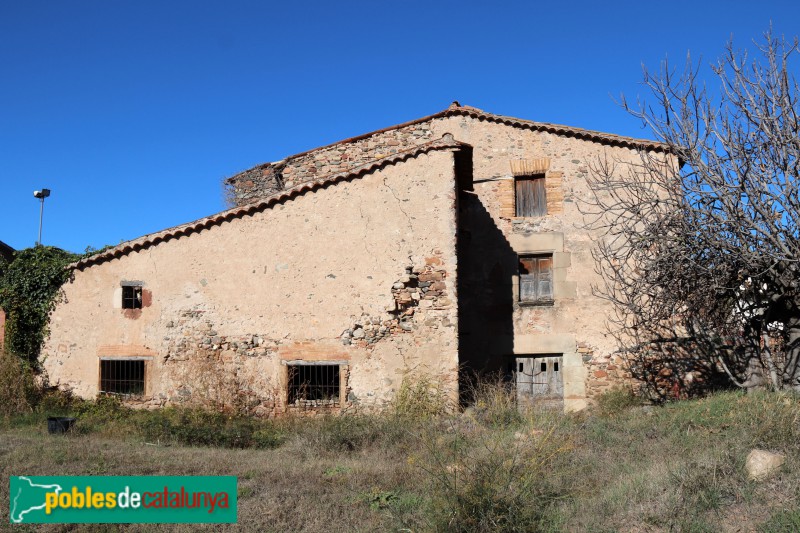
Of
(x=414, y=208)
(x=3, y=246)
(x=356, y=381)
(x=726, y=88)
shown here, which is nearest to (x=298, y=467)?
Result: (x=356, y=381)

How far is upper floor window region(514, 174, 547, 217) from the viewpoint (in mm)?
14133

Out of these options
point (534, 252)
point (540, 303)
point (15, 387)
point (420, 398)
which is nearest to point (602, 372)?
point (540, 303)

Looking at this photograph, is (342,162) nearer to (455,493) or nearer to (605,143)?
(605,143)

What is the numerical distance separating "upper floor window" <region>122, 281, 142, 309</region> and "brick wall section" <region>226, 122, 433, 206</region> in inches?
146

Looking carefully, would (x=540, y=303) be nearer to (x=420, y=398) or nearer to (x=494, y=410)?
(x=420, y=398)

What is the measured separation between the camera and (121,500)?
596cm

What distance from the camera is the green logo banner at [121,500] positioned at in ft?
19.0

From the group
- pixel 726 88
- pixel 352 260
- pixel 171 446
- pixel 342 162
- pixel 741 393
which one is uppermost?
pixel 342 162

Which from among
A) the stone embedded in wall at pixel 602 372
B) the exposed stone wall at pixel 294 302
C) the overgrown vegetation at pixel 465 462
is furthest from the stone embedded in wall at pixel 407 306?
the stone embedded in wall at pixel 602 372

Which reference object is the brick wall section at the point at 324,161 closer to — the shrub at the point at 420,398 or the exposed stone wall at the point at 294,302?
the exposed stone wall at the point at 294,302

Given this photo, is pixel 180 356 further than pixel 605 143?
No

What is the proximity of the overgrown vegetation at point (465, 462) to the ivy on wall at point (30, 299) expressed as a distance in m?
1.85

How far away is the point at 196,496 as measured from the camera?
6.09 m

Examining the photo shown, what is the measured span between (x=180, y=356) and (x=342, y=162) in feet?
20.8
